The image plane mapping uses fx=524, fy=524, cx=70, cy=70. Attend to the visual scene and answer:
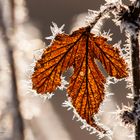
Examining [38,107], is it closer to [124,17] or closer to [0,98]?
[0,98]

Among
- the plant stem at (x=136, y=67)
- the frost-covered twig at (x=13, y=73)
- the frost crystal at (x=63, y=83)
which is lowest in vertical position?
the plant stem at (x=136, y=67)

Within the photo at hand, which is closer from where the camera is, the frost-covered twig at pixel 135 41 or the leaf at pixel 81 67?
the frost-covered twig at pixel 135 41

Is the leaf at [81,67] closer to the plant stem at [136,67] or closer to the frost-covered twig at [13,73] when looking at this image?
the plant stem at [136,67]

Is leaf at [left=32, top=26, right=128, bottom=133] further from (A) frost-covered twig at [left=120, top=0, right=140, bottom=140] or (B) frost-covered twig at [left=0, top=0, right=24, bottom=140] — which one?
(B) frost-covered twig at [left=0, top=0, right=24, bottom=140]

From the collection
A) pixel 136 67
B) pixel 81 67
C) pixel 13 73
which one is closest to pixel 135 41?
pixel 136 67

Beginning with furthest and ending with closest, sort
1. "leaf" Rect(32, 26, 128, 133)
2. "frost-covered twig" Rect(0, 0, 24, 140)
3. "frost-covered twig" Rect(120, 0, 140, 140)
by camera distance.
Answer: "frost-covered twig" Rect(0, 0, 24, 140) < "leaf" Rect(32, 26, 128, 133) < "frost-covered twig" Rect(120, 0, 140, 140)

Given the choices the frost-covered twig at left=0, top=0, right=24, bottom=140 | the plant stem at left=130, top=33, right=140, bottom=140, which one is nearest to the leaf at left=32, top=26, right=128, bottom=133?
the plant stem at left=130, top=33, right=140, bottom=140

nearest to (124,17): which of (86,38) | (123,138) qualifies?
(86,38)

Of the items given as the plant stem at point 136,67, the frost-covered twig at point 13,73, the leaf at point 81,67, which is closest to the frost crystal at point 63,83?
the leaf at point 81,67
